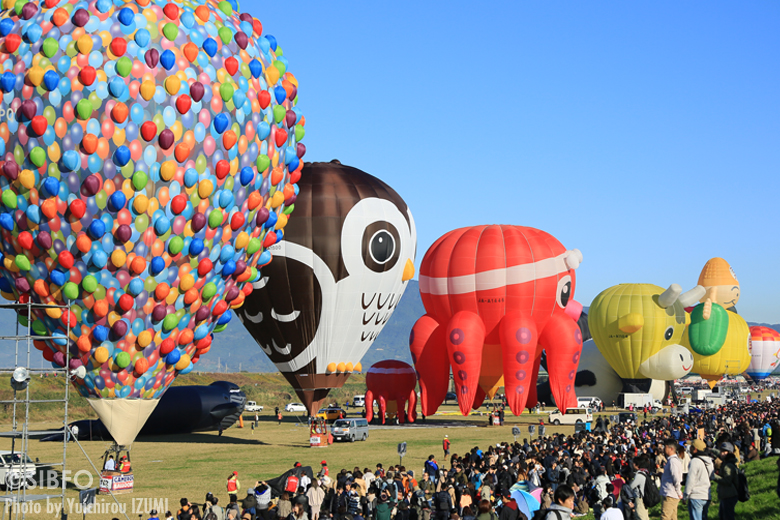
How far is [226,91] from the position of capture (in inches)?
686

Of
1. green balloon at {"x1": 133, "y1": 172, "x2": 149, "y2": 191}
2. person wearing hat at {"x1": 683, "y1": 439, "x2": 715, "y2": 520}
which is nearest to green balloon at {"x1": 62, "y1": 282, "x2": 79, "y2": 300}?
green balloon at {"x1": 133, "y1": 172, "x2": 149, "y2": 191}

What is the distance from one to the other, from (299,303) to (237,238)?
30.2 feet

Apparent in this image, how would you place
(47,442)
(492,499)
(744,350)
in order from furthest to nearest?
(744,350)
(47,442)
(492,499)

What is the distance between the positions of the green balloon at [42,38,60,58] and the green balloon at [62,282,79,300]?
457cm

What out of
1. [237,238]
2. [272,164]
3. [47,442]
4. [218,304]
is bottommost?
[47,442]

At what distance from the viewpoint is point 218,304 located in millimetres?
18891

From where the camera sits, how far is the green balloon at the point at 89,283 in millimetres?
16297

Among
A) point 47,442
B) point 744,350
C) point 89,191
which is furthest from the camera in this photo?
point 744,350

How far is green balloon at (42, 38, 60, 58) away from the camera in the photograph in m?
16.2

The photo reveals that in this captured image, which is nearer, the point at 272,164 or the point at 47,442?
the point at 272,164

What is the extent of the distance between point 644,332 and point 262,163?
33.6m

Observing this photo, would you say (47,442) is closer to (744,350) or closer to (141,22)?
(141,22)

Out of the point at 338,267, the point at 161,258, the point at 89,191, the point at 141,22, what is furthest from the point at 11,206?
the point at 338,267

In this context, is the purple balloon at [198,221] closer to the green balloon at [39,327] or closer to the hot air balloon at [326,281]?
the green balloon at [39,327]
